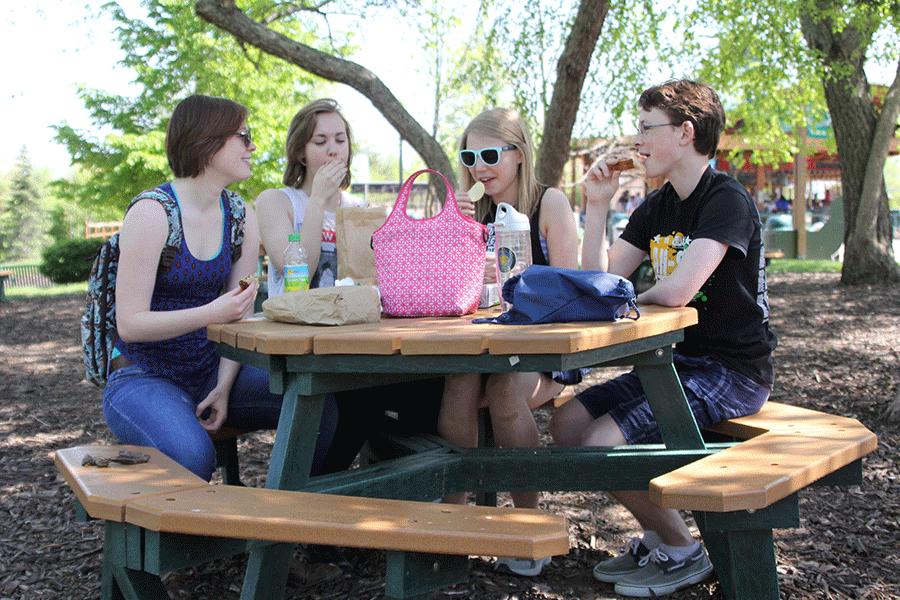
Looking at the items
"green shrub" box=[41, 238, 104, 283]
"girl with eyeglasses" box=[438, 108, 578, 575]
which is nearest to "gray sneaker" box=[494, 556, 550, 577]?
"girl with eyeglasses" box=[438, 108, 578, 575]

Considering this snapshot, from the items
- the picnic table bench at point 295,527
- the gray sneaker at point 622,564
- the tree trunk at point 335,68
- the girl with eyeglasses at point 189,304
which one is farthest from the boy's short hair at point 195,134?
the tree trunk at point 335,68

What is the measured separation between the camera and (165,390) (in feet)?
8.59

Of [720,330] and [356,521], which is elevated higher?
[720,330]

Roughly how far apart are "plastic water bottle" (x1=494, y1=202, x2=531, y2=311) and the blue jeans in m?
0.82

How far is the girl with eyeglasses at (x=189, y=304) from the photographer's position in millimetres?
2529

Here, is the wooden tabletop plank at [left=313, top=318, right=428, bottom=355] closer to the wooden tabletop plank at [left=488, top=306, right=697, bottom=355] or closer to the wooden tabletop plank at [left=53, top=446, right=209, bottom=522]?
the wooden tabletop plank at [left=488, top=306, right=697, bottom=355]

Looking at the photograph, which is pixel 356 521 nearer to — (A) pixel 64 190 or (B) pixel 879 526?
(B) pixel 879 526

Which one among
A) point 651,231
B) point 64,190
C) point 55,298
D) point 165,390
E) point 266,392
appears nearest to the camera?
point 165,390

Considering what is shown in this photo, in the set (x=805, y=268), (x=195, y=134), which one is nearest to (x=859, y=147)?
(x=805, y=268)

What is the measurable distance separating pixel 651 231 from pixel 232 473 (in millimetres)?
1998

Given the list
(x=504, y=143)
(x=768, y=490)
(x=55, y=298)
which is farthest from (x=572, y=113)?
(x=55, y=298)

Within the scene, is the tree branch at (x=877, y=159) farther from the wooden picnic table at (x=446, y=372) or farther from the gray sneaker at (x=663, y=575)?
the wooden picnic table at (x=446, y=372)

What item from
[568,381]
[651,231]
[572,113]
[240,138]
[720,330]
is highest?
[572,113]

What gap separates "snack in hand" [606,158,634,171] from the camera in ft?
8.81
